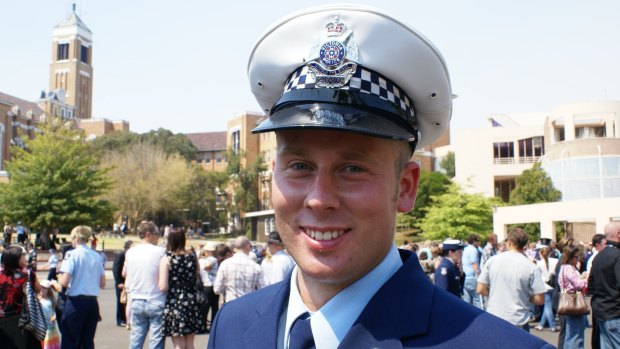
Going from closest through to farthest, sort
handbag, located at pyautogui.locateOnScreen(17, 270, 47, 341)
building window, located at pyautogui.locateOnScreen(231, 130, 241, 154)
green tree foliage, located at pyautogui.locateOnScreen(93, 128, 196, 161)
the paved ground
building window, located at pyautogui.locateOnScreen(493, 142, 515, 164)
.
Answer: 1. handbag, located at pyautogui.locateOnScreen(17, 270, 47, 341)
2. the paved ground
3. building window, located at pyautogui.locateOnScreen(493, 142, 515, 164)
4. green tree foliage, located at pyautogui.locateOnScreen(93, 128, 196, 161)
5. building window, located at pyautogui.locateOnScreen(231, 130, 241, 154)

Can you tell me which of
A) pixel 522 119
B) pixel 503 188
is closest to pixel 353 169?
pixel 503 188

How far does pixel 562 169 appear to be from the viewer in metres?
46.8

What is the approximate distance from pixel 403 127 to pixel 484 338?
0.58m

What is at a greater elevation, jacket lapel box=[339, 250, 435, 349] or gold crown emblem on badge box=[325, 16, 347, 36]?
gold crown emblem on badge box=[325, 16, 347, 36]

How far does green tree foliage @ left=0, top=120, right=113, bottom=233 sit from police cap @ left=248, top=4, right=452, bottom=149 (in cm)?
3670

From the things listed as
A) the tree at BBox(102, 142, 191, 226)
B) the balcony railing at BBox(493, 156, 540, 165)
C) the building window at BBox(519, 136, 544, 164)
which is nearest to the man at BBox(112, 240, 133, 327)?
the tree at BBox(102, 142, 191, 226)

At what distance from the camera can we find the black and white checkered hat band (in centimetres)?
165

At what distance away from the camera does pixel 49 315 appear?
7418mm

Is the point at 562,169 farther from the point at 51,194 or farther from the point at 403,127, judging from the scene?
the point at 403,127

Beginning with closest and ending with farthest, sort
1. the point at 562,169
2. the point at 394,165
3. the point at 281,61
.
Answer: the point at 394,165, the point at 281,61, the point at 562,169

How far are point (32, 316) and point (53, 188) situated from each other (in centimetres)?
3208

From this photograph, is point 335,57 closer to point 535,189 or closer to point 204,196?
point 535,189

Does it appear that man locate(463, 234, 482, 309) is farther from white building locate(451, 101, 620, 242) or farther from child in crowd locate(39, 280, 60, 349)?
white building locate(451, 101, 620, 242)

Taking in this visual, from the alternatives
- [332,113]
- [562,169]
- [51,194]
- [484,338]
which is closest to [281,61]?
[332,113]
